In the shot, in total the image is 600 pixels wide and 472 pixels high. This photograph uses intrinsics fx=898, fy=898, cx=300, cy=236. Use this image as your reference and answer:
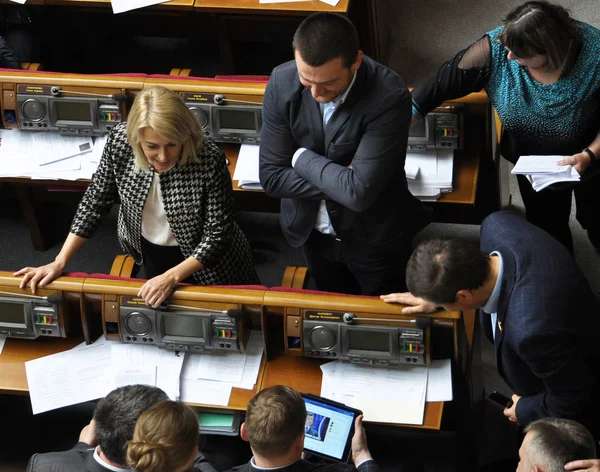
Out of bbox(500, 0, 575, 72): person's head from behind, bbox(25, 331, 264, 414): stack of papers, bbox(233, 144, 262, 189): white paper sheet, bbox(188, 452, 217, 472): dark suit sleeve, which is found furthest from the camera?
bbox(233, 144, 262, 189): white paper sheet

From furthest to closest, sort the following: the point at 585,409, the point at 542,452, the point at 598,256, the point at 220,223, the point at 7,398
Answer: the point at 598,256 → the point at 7,398 → the point at 220,223 → the point at 585,409 → the point at 542,452

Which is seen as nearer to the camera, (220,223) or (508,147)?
(220,223)

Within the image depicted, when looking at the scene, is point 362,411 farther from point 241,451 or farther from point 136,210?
point 136,210

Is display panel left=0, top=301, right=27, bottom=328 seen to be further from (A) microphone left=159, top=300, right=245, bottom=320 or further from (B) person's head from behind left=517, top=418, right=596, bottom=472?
(B) person's head from behind left=517, top=418, right=596, bottom=472

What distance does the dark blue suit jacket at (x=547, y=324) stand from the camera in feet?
8.39

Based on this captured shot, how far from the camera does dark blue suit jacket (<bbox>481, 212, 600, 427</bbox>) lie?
2.56 metres

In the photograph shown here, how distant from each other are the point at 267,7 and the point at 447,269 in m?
2.39

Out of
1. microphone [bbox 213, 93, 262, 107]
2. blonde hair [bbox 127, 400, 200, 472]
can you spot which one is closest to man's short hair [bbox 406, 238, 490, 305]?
blonde hair [bbox 127, 400, 200, 472]

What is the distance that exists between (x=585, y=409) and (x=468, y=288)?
522mm

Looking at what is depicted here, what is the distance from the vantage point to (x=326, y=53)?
2.73 meters

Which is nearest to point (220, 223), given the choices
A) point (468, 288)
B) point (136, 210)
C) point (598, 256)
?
point (136, 210)

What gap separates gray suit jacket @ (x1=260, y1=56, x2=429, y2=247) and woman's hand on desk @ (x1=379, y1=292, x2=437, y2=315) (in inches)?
10.8

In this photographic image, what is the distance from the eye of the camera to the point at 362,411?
3061 millimetres

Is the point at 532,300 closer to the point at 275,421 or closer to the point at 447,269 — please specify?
the point at 447,269
